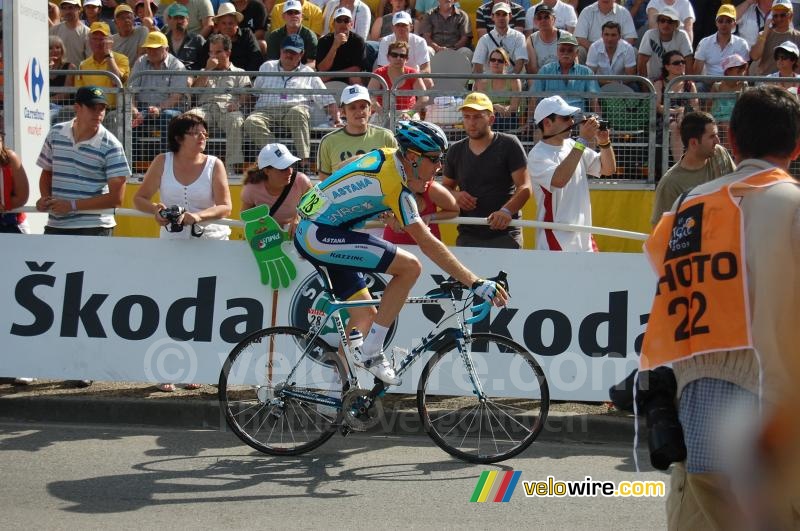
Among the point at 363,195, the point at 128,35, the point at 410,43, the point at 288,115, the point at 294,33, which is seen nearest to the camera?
the point at 363,195

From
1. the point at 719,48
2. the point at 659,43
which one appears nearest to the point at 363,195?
the point at 659,43

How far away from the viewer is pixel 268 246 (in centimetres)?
834

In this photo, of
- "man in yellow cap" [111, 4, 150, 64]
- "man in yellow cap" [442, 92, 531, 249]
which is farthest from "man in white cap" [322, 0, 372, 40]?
"man in yellow cap" [442, 92, 531, 249]

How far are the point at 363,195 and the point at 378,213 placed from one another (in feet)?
0.70

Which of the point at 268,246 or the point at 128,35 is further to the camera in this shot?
the point at 128,35

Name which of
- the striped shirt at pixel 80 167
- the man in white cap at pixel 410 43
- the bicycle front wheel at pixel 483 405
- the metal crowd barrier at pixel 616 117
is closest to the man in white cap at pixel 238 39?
the man in white cap at pixel 410 43

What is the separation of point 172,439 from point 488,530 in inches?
110

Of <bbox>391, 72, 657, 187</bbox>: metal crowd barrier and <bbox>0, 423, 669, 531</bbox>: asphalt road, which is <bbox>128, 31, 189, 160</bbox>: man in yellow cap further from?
<bbox>0, 423, 669, 531</bbox>: asphalt road

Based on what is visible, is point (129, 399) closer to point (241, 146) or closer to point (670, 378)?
point (241, 146)

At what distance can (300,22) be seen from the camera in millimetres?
13852

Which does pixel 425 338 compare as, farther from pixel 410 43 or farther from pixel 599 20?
pixel 599 20

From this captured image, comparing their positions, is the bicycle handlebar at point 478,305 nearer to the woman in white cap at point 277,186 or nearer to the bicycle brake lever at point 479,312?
the bicycle brake lever at point 479,312

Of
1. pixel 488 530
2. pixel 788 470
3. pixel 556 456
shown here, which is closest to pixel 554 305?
pixel 556 456

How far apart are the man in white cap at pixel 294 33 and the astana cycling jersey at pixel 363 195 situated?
6522 mm
